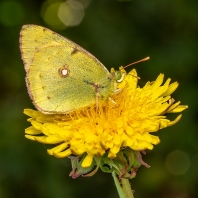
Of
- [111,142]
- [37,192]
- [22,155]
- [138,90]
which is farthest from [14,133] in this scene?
[111,142]

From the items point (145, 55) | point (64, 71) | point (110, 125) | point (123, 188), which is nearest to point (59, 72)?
point (64, 71)

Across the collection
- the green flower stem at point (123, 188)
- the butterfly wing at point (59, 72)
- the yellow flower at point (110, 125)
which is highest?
the butterfly wing at point (59, 72)

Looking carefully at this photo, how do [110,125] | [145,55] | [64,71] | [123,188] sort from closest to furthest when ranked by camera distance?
[123,188] → [110,125] → [64,71] → [145,55]

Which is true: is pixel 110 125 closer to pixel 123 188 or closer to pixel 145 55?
pixel 123 188

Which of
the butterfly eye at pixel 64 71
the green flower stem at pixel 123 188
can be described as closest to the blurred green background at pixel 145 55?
the butterfly eye at pixel 64 71

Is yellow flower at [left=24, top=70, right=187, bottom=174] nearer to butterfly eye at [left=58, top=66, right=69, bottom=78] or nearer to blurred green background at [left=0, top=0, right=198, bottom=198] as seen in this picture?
butterfly eye at [left=58, top=66, right=69, bottom=78]

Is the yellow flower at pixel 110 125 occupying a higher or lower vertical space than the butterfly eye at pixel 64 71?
lower

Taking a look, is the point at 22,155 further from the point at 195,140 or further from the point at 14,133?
the point at 195,140

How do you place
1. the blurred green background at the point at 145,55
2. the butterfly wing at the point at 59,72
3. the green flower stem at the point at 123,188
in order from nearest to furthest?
the green flower stem at the point at 123,188 < the butterfly wing at the point at 59,72 < the blurred green background at the point at 145,55

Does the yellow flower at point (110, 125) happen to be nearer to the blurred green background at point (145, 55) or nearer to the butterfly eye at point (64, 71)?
the butterfly eye at point (64, 71)
